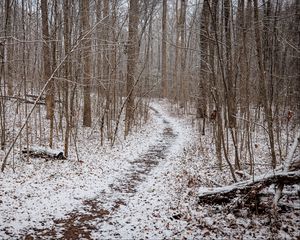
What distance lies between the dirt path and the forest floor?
0.06ft

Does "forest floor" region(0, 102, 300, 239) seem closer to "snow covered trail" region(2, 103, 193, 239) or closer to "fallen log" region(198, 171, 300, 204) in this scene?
"snow covered trail" region(2, 103, 193, 239)

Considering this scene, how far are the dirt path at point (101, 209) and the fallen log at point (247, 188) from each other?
1998 mm

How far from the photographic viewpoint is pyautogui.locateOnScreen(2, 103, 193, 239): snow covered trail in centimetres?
541

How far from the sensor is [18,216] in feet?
19.3

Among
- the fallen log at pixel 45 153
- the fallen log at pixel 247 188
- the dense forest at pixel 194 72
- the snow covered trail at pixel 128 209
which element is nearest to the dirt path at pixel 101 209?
the snow covered trail at pixel 128 209

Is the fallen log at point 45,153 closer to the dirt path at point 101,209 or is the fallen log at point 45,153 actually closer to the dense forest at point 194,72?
the dense forest at point 194,72

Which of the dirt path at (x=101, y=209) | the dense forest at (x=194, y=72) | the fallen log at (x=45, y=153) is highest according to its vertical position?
the dense forest at (x=194, y=72)

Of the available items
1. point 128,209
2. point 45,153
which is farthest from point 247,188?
point 45,153

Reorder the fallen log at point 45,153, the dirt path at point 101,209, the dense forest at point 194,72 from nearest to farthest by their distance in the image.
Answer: the dirt path at point 101,209 < the dense forest at point 194,72 < the fallen log at point 45,153

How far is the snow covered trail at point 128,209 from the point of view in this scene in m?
5.41

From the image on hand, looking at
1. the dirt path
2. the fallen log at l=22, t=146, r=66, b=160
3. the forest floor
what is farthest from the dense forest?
the dirt path

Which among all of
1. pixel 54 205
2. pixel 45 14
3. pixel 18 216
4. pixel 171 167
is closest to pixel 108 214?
pixel 54 205

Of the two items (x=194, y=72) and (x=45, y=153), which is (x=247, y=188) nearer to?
(x=45, y=153)

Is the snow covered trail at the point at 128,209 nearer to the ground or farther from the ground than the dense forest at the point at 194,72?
nearer to the ground
